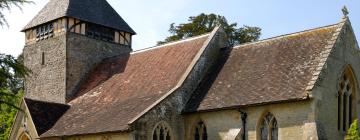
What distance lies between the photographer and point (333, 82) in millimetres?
23828

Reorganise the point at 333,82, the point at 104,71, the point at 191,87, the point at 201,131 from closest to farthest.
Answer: the point at 333,82 → the point at 201,131 → the point at 191,87 → the point at 104,71

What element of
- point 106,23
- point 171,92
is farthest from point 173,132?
point 106,23

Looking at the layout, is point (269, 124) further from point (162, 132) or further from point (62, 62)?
point (62, 62)

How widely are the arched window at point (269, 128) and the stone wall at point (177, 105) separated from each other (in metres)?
4.31

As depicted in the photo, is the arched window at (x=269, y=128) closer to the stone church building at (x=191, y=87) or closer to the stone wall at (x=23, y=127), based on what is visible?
the stone church building at (x=191, y=87)

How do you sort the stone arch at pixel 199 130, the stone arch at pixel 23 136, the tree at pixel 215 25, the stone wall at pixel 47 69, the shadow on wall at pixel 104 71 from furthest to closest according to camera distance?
the tree at pixel 215 25
the stone wall at pixel 47 69
the shadow on wall at pixel 104 71
the stone arch at pixel 23 136
the stone arch at pixel 199 130

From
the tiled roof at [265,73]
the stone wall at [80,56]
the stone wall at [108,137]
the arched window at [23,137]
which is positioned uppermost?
the stone wall at [80,56]

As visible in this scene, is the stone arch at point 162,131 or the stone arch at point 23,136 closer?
the stone arch at point 162,131

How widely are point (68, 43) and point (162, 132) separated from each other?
11.3 meters

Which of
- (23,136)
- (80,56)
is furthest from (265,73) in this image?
(23,136)

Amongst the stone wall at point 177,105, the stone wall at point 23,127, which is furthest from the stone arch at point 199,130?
the stone wall at point 23,127

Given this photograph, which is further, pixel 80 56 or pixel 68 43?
pixel 80 56

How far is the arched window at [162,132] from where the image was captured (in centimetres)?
2526

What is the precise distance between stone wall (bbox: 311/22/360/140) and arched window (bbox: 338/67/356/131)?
0.21 metres
